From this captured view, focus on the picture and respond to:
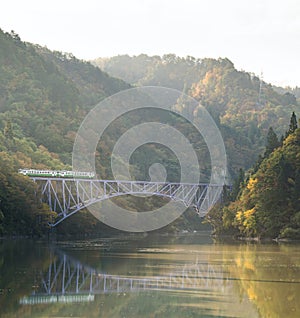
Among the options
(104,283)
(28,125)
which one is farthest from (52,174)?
(104,283)

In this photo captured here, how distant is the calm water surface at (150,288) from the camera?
26.6m

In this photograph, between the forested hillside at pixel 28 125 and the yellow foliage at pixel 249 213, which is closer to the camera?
the yellow foliage at pixel 249 213

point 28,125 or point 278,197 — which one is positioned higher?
point 28,125

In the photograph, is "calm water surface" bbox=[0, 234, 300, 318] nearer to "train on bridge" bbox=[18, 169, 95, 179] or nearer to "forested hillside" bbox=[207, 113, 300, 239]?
"forested hillside" bbox=[207, 113, 300, 239]

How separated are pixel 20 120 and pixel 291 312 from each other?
129664 mm

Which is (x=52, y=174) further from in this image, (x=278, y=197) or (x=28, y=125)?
(x=28, y=125)

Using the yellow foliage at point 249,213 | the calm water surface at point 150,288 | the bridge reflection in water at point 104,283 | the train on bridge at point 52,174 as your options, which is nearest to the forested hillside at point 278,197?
the yellow foliage at point 249,213

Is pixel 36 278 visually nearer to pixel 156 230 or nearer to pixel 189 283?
pixel 189 283

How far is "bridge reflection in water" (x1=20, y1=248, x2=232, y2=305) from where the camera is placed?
3024 cm

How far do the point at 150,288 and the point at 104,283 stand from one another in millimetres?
2934

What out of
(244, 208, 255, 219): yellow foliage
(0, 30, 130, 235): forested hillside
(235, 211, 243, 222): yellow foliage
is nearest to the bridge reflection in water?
(0, 30, 130, 235): forested hillside

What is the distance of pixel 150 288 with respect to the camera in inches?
1287

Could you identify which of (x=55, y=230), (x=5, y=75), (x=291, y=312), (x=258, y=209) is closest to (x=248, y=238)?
(x=258, y=209)

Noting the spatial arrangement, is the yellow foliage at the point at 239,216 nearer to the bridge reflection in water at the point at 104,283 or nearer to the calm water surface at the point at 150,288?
the calm water surface at the point at 150,288
